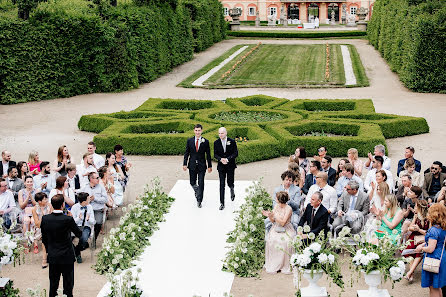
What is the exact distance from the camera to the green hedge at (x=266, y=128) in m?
17.4

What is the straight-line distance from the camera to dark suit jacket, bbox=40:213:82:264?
8.56 metres

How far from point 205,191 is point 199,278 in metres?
4.67

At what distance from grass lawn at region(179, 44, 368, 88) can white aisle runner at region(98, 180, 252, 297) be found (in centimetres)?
1682

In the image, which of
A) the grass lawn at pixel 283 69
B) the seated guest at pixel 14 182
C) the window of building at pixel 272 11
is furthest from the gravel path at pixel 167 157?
the window of building at pixel 272 11

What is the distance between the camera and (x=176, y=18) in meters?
35.0

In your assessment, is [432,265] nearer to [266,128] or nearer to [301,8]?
[266,128]

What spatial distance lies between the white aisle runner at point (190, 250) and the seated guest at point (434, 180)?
12.8 ft

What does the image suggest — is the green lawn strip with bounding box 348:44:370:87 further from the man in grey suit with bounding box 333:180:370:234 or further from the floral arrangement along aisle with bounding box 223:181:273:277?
the man in grey suit with bounding box 333:180:370:234

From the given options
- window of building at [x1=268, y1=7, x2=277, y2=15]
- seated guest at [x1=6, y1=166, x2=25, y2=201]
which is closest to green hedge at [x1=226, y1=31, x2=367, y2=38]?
window of building at [x1=268, y1=7, x2=277, y2=15]

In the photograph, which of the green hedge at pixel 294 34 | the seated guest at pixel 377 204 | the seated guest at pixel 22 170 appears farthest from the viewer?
the green hedge at pixel 294 34

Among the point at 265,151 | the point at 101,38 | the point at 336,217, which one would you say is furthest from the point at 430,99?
the point at 336,217

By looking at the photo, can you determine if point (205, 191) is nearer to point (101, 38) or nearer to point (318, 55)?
point (101, 38)

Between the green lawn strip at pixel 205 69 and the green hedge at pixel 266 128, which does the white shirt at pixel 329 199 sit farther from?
the green lawn strip at pixel 205 69

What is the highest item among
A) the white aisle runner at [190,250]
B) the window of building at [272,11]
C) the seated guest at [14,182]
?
the window of building at [272,11]
